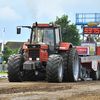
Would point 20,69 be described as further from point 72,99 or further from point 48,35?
point 72,99

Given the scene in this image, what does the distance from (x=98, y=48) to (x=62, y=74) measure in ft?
27.8

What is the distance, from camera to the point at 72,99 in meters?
6.93

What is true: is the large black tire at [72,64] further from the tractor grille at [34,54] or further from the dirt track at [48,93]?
the dirt track at [48,93]

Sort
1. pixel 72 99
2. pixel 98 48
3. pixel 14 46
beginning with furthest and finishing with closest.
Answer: pixel 14 46
pixel 98 48
pixel 72 99

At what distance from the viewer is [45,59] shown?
13.0 m

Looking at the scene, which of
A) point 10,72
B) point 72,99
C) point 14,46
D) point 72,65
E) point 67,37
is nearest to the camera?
point 72,99

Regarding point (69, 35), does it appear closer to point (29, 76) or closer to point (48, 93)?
point (29, 76)

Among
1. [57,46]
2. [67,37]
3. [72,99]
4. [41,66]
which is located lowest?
[72,99]

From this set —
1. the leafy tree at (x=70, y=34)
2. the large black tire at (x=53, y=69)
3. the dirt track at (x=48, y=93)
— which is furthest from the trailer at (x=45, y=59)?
the leafy tree at (x=70, y=34)

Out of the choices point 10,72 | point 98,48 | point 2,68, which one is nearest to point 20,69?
point 10,72

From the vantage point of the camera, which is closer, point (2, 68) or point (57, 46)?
point (57, 46)

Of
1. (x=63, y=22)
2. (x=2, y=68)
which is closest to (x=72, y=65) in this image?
(x=2, y=68)

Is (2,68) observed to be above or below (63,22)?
below

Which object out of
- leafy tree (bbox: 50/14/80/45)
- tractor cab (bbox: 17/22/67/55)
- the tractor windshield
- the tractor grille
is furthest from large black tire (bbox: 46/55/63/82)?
leafy tree (bbox: 50/14/80/45)
